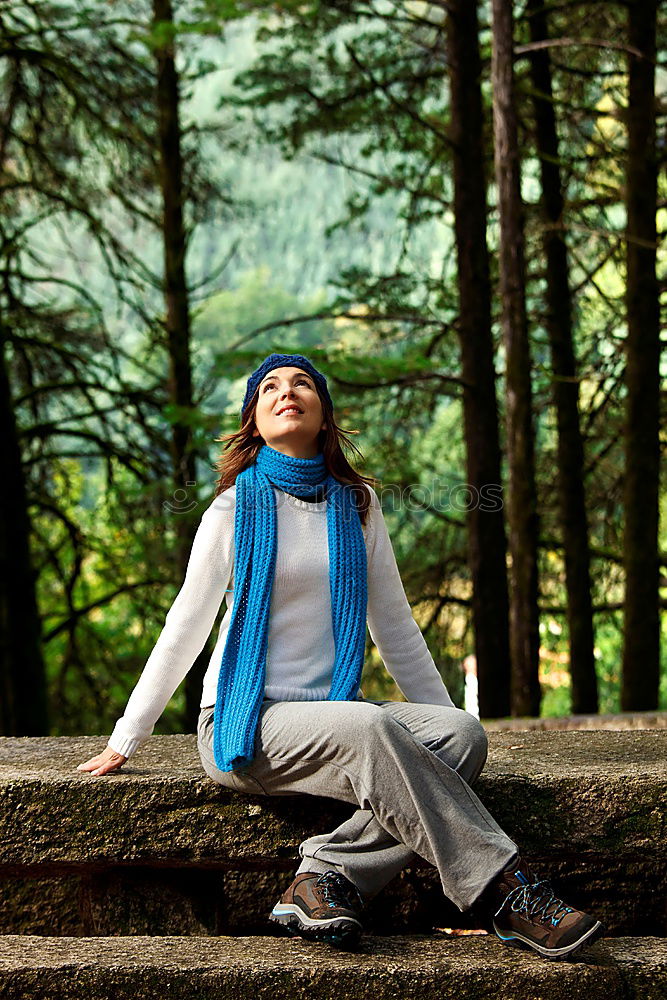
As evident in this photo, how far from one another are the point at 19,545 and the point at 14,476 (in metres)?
0.60

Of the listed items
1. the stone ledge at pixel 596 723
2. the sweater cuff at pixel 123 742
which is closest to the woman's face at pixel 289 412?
the sweater cuff at pixel 123 742

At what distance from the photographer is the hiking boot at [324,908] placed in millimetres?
2604

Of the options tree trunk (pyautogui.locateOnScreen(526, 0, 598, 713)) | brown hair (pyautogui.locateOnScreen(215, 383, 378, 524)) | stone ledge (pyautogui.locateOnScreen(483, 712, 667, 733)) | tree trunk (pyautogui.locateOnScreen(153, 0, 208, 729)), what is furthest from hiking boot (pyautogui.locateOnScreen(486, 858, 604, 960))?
tree trunk (pyautogui.locateOnScreen(153, 0, 208, 729))

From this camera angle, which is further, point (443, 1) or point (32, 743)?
point (443, 1)

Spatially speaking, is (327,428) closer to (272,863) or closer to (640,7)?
(272,863)

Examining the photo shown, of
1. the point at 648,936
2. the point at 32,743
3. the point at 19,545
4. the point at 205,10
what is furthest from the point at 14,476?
the point at 648,936

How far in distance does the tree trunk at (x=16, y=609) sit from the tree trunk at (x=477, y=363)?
3.83 metres

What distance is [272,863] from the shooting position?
9.69ft

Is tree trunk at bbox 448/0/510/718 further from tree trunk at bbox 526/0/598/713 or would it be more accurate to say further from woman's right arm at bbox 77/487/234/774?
woman's right arm at bbox 77/487/234/774

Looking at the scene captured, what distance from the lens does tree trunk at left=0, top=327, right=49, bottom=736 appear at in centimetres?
963

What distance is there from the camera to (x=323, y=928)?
260 cm

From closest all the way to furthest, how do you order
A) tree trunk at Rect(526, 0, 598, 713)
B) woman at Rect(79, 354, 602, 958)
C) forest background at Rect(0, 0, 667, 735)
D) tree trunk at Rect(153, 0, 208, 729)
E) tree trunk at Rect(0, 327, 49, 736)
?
woman at Rect(79, 354, 602, 958) → forest background at Rect(0, 0, 667, 735) → tree trunk at Rect(0, 327, 49, 736) → tree trunk at Rect(526, 0, 598, 713) → tree trunk at Rect(153, 0, 208, 729)

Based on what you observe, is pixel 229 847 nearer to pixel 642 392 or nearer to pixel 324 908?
pixel 324 908

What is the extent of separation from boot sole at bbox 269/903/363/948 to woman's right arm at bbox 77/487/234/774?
62 centimetres
